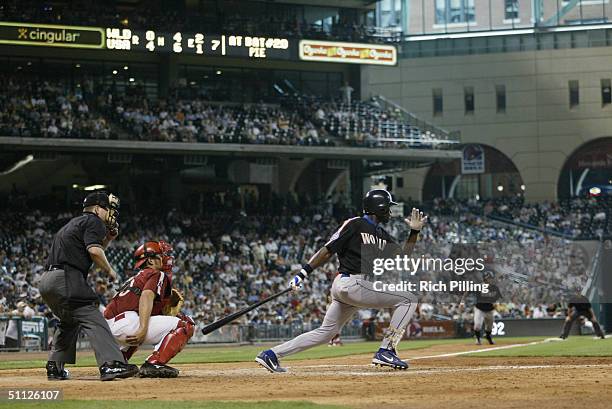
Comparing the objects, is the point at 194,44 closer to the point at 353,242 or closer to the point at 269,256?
the point at 269,256

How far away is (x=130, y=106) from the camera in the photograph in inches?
1657

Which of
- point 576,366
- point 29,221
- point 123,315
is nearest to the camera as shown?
point 123,315

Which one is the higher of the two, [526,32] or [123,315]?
[526,32]

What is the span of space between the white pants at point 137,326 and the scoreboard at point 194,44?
28.9m

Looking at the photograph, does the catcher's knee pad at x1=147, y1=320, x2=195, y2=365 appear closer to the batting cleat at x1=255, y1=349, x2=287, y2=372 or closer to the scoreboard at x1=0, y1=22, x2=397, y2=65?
the batting cleat at x1=255, y1=349, x2=287, y2=372

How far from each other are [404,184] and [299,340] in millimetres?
51424

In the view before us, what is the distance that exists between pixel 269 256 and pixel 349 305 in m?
27.9

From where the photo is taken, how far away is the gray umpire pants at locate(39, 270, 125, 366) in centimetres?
1170

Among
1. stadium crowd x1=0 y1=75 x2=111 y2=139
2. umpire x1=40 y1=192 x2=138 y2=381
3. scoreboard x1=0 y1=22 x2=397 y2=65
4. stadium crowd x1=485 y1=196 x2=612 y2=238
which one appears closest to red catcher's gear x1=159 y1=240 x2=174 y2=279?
umpire x1=40 y1=192 x2=138 y2=381

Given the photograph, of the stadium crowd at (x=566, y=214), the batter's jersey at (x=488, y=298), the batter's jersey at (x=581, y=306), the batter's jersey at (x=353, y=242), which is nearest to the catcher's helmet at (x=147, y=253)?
the batter's jersey at (x=353, y=242)

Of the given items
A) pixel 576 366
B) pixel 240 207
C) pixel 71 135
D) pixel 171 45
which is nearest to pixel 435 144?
pixel 240 207

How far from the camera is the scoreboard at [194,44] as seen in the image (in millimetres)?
39969

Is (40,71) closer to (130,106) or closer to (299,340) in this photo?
(130,106)

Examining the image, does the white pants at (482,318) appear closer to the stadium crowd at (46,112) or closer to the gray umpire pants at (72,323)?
the gray umpire pants at (72,323)
